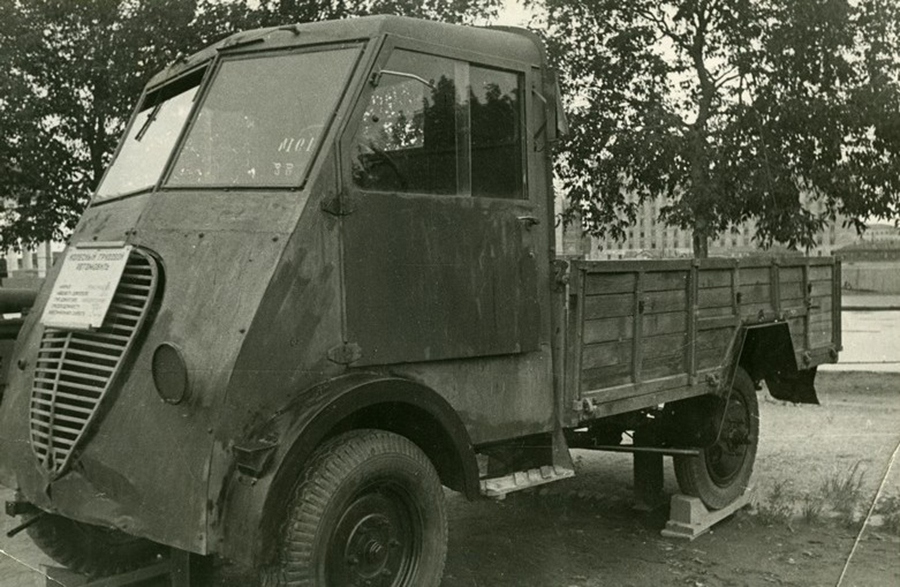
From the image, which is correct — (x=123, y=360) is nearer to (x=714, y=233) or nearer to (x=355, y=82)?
(x=355, y=82)

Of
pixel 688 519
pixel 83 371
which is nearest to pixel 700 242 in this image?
pixel 688 519

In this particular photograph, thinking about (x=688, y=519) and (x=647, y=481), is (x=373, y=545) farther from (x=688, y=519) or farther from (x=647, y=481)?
(x=647, y=481)

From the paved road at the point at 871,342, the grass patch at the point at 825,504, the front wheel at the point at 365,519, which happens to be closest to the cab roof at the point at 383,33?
the front wheel at the point at 365,519


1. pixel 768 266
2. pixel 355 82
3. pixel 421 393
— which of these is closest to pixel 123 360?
pixel 421 393

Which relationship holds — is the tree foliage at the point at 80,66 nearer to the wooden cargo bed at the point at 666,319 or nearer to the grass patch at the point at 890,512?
the wooden cargo bed at the point at 666,319

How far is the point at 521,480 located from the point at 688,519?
6.09 ft

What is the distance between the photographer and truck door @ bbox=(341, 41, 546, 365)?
4008mm

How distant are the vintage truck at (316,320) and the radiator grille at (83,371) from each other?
1 centimetres

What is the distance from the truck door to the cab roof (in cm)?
8

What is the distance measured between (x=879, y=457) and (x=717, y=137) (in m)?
3.71

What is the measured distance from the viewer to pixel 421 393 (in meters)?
4.00

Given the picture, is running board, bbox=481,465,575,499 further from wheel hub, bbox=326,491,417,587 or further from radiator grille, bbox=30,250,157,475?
radiator grille, bbox=30,250,157,475

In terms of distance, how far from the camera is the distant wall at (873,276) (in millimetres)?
30797

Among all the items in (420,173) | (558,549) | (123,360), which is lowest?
(558,549)
